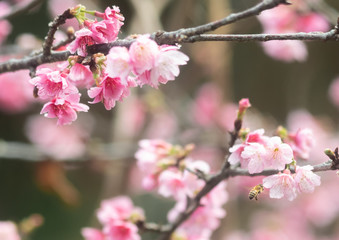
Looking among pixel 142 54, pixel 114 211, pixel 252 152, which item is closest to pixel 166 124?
pixel 114 211

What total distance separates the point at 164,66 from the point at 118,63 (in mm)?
75

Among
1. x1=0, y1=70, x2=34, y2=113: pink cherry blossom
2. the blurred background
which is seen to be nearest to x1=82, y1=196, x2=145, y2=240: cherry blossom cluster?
the blurred background

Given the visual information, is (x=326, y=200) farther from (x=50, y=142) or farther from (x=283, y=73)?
(x=50, y=142)

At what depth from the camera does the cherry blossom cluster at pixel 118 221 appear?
1.15 m

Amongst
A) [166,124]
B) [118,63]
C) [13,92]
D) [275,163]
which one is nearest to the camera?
[118,63]

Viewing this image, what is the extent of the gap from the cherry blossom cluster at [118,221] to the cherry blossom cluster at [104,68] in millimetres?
412

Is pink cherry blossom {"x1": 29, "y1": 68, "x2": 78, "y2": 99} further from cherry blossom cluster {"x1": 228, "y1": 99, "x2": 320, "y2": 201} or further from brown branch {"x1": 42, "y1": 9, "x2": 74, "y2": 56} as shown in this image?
cherry blossom cluster {"x1": 228, "y1": 99, "x2": 320, "y2": 201}

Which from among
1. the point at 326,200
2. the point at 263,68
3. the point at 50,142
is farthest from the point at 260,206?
the point at 50,142

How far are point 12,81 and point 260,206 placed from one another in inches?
70.9

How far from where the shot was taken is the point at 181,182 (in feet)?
3.62

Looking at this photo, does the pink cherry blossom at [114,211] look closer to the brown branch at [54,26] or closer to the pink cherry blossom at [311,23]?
the brown branch at [54,26]

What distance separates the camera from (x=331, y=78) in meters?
3.71

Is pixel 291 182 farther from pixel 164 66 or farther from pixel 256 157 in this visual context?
pixel 164 66

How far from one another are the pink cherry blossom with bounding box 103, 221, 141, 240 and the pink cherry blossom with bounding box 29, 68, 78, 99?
45cm
